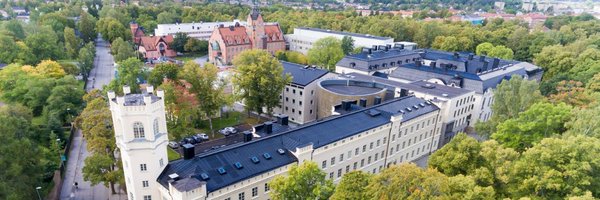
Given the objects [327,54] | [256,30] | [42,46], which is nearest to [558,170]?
[327,54]

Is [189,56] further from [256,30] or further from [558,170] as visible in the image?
[558,170]

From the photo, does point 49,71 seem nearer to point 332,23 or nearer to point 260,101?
point 260,101

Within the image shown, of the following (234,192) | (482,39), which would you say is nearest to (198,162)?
(234,192)

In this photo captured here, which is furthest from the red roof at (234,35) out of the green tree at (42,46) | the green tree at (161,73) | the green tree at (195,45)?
the green tree at (161,73)

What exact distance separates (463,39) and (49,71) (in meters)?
119

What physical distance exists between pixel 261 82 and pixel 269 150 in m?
26.1

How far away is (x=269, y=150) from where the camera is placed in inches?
1494

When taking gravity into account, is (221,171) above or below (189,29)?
below

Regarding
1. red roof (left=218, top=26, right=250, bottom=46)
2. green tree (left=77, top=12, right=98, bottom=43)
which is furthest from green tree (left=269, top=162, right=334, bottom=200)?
green tree (left=77, top=12, right=98, bottom=43)

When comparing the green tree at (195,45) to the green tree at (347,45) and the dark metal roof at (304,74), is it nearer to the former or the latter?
the green tree at (347,45)

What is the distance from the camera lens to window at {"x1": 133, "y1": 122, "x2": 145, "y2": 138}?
3159 centimetres

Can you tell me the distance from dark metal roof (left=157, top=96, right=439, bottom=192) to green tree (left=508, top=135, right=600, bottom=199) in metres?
17.8

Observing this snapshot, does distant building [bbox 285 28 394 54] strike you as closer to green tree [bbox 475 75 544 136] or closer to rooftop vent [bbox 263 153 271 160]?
green tree [bbox 475 75 544 136]

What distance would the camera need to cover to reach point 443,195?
82.9 ft
